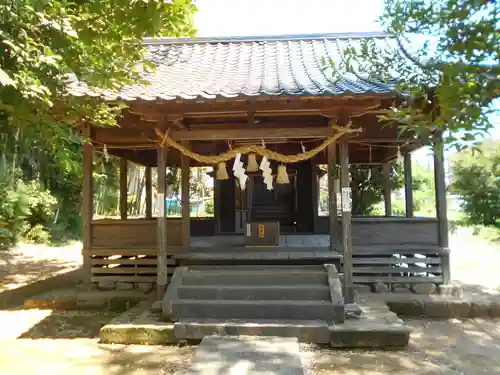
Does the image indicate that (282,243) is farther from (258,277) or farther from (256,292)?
(256,292)

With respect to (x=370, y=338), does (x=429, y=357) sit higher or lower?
lower

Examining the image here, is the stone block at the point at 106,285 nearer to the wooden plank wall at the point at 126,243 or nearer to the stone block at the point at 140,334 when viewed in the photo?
the wooden plank wall at the point at 126,243

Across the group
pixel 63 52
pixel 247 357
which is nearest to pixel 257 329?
pixel 247 357

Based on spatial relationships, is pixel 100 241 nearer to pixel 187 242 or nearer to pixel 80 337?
pixel 187 242

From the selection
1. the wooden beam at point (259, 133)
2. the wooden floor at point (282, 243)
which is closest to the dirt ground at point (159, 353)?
the wooden floor at point (282, 243)

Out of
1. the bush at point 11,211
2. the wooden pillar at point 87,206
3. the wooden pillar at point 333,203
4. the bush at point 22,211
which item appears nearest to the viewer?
the wooden pillar at point 333,203

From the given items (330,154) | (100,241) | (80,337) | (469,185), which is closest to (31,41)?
(80,337)

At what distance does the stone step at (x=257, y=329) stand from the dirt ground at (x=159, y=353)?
0.14 metres

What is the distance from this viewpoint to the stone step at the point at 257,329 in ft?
15.9

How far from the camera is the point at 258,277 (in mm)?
5879

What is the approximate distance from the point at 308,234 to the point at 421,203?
23.4 metres

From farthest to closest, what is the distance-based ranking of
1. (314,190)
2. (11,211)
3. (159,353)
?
(11,211) < (314,190) < (159,353)

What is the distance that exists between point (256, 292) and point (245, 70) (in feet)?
13.7

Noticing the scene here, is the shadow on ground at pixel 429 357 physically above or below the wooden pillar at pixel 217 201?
below
